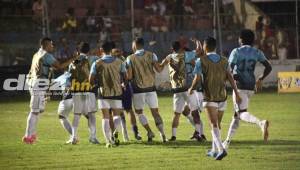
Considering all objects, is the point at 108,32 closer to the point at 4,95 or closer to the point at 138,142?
the point at 4,95

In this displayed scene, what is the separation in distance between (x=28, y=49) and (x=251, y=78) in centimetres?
1863

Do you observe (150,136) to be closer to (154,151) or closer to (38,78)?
(154,151)

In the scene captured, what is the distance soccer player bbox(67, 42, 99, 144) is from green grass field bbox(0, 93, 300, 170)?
57cm

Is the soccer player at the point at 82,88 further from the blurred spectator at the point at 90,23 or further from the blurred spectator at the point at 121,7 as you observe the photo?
the blurred spectator at the point at 121,7

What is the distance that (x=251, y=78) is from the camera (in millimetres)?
15703

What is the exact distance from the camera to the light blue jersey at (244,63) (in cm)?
1554

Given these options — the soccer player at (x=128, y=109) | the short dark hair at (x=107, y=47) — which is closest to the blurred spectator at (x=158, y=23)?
the soccer player at (x=128, y=109)

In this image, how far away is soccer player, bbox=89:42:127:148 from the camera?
55.4ft

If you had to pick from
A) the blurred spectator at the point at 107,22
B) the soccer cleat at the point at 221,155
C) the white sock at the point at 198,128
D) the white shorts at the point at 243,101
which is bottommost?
the white sock at the point at 198,128

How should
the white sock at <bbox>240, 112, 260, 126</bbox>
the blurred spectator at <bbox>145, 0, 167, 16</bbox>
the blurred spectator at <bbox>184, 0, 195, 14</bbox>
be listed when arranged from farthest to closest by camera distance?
the blurred spectator at <bbox>145, 0, 167, 16</bbox>, the blurred spectator at <bbox>184, 0, 195, 14</bbox>, the white sock at <bbox>240, 112, 260, 126</bbox>

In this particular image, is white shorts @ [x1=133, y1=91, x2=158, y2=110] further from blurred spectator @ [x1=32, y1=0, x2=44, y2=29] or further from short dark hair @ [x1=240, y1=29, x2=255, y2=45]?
blurred spectator @ [x1=32, y1=0, x2=44, y2=29]

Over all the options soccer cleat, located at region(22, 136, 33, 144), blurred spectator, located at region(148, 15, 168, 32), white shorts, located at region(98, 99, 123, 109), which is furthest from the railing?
white shorts, located at region(98, 99, 123, 109)

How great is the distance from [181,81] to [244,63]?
2723 millimetres

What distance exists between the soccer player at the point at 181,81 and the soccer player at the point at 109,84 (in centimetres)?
143
